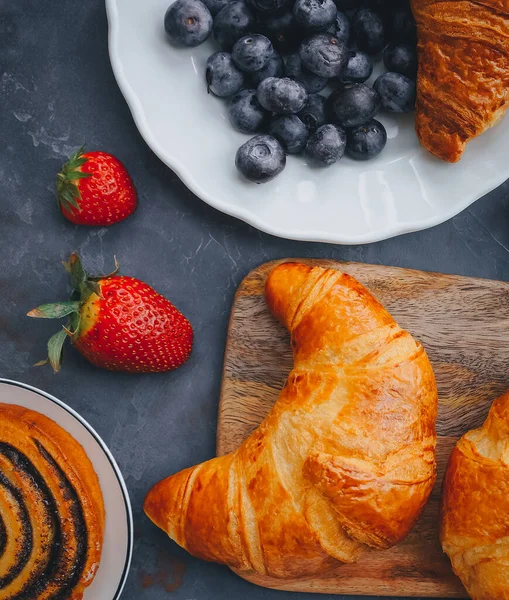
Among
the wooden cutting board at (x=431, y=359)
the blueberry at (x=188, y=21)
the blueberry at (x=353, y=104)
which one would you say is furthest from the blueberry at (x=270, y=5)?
the wooden cutting board at (x=431, y=359)

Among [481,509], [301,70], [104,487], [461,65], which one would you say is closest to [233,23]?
[301,70]

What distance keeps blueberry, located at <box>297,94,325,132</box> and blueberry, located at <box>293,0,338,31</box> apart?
6.4 inches

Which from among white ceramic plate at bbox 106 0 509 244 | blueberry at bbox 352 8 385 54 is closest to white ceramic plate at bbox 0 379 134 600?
white ceramic plate at bbox 106 0 509 244

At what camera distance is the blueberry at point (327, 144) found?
5.39 feet

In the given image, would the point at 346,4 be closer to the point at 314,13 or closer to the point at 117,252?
the point at 314,13

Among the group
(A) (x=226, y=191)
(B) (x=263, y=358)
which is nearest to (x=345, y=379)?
(B) (x=263, y=358)

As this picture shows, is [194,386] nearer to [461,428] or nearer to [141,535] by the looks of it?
[141,535]

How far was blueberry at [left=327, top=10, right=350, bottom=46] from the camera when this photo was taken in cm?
167

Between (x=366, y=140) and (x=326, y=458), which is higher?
(x=366, y=140)

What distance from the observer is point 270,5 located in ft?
5.31

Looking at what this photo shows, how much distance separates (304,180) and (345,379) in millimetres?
503

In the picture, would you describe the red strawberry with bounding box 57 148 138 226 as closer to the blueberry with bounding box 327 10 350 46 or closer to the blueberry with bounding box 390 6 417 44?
the blueberry with bounding box 327 10 350 46

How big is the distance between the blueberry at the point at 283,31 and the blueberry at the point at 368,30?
14 cm

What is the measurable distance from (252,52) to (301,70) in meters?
0.14
